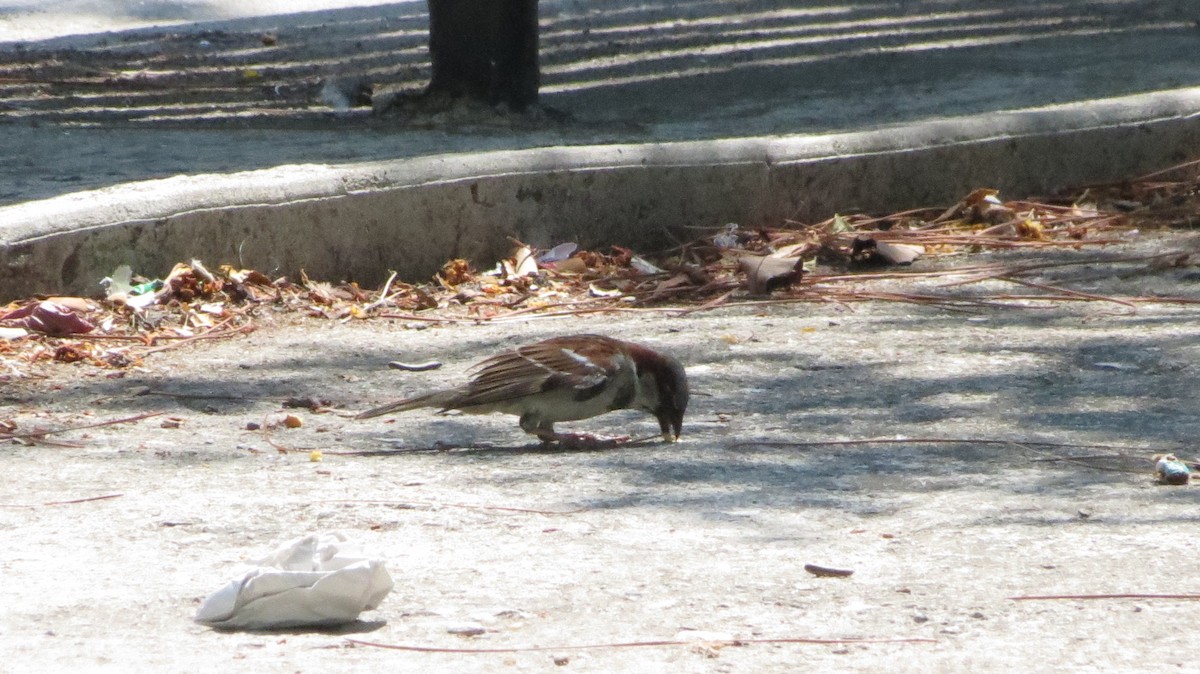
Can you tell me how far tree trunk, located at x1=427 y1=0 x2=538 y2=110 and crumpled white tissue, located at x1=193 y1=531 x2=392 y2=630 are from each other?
22.7 ft

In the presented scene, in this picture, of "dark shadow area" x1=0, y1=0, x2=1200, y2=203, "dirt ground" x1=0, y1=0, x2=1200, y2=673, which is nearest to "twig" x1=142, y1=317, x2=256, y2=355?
"dirt ground" x1=0, y1=0, x2=1200, y2=673

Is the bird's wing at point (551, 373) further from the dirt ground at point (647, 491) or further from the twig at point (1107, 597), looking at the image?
the twig at point (1107, 597)

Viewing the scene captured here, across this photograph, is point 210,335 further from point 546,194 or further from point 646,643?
point 646,643

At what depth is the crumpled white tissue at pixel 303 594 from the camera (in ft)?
10.6

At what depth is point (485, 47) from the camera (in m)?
9.91

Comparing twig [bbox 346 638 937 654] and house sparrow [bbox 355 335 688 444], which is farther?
house sparrow [bbox 355 335 688 444]

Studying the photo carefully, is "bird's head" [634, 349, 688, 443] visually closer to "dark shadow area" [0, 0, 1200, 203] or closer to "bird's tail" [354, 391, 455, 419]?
"bird's tail" [354, 391, 455, 419]

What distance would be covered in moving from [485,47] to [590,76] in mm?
2217

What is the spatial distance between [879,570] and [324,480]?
157 centimetres

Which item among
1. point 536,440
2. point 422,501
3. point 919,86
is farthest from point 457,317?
point 919,86

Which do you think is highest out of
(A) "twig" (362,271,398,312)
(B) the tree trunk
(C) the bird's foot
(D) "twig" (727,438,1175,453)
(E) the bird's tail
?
(B) the tree trunk

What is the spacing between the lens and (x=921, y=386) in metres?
5.66

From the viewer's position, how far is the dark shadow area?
8.86m

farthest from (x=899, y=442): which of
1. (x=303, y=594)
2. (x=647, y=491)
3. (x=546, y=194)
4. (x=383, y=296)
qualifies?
(x=546, y=194)
